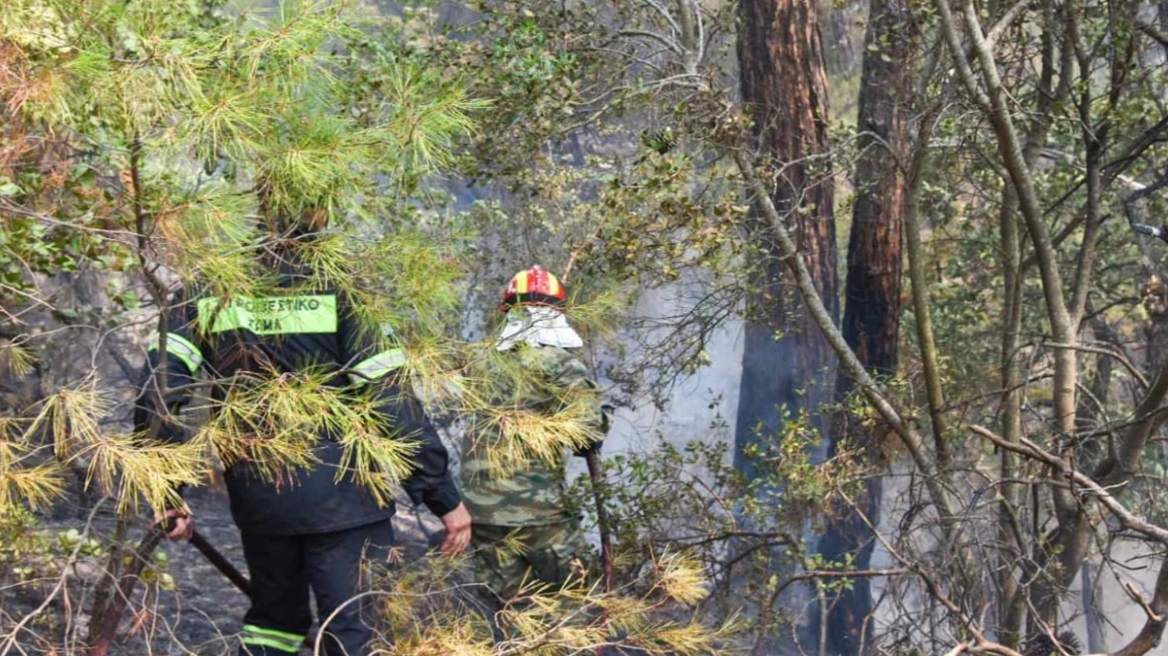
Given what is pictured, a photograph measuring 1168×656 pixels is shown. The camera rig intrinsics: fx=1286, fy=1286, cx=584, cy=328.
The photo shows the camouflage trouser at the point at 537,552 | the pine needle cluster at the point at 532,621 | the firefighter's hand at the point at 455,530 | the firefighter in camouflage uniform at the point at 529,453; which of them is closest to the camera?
the pine needle cluster at the point at 532,621

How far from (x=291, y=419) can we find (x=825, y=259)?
190 inches

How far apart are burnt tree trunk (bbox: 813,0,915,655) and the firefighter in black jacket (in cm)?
202

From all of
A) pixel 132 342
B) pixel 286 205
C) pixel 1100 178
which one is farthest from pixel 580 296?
pixel 132 342

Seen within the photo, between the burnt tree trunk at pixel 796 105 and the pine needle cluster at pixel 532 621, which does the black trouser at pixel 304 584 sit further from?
the burnt tree trunk at pixel 796 105

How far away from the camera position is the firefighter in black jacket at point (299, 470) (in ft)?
11.9

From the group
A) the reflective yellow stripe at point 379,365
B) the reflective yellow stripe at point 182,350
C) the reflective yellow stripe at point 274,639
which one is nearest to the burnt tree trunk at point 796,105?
the reflective yellow stripe at point 274,639

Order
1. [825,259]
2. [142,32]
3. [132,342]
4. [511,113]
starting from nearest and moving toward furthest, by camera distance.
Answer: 1. [142,32]
2. [511,113]
3. [825,259]
4. [132,342]

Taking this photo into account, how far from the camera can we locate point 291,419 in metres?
3.39

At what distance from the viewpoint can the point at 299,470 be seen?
4199 mm

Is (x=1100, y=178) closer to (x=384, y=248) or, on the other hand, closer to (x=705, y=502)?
(x=705, y=502)

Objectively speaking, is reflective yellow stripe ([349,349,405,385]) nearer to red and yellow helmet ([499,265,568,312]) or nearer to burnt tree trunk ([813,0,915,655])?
red and yellow helmet ([499,265,568,312])

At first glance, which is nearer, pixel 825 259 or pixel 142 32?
pixel 142 32

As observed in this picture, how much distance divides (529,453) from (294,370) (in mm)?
765

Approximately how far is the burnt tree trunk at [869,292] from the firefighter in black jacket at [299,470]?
2017 mm
